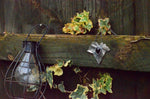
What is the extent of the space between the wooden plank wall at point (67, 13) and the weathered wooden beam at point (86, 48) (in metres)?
0.09

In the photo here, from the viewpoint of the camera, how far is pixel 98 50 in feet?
3.66

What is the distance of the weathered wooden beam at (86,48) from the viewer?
0.99 m

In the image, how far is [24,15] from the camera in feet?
4.59

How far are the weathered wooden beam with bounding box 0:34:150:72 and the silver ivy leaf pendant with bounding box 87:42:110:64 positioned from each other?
18 mm

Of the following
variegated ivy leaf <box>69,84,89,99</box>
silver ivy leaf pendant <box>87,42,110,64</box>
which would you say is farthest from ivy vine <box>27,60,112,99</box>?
silver ivy leaf pendant <box>87,42,110,64</box>

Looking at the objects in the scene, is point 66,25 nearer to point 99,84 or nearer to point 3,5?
point 99,84

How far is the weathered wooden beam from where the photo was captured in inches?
38.9

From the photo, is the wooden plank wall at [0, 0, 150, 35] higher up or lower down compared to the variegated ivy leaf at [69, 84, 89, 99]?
higher up

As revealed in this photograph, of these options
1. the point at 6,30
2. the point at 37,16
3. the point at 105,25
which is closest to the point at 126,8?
the point at 105,25

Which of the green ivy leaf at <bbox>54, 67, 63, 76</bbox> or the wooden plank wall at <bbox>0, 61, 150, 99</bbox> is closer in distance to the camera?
the wooden plank wall at <bbox>0, 61, 150, 99</bbox>

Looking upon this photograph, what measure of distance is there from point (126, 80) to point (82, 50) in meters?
0.29

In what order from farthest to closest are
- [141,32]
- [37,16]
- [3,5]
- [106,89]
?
[3,5] < [37,16] < [106,89] < [141,32]

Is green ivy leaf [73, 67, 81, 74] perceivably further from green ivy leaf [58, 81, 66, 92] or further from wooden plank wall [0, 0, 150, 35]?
wooden plank wall [0, 0, 150, 35]

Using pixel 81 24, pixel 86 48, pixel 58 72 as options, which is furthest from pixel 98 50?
pixel 58 72
